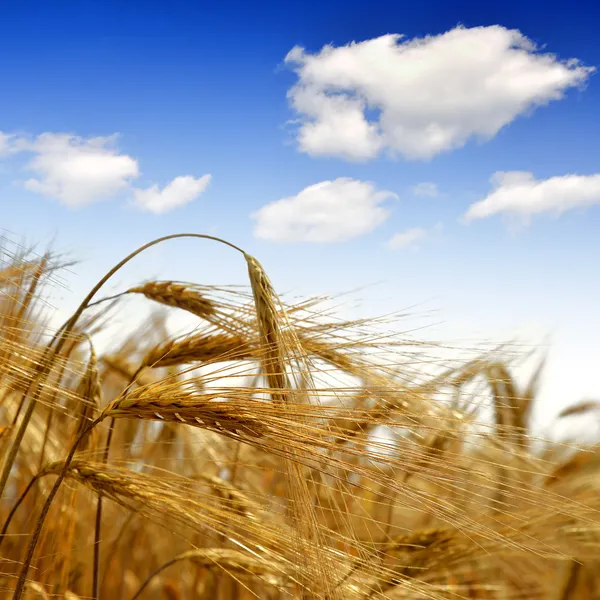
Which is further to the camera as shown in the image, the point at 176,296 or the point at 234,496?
the point at 176,296

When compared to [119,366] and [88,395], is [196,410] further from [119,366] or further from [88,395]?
[119,366]

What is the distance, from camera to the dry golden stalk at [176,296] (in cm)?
160

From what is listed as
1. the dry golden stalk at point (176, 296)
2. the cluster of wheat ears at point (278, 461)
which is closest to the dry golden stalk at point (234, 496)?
the cluster of wheat ears at point (278, 461)

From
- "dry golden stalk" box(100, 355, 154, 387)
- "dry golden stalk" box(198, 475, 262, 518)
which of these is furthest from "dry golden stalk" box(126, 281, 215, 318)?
"dry golden stalk" box(100, 355, 154, 387)

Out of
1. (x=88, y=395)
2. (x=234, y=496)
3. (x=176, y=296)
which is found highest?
(x=176, y=296)

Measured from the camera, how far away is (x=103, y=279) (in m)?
1.52

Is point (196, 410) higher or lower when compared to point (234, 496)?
higher

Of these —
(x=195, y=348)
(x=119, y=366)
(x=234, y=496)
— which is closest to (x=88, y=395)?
(x=195, y=348)

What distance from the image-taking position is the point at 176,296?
1.62 m

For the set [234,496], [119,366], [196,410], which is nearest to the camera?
[196,410]

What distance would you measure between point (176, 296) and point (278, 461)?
0.46 meters

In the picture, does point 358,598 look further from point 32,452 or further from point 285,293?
point 32,452

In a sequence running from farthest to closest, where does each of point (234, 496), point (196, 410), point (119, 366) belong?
point (119, 366)
point (234, 496)
point (196, 410)

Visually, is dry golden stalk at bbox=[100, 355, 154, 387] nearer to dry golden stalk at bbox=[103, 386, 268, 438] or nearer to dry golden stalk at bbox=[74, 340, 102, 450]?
dry golden stalk at bbox=[74, 340, 102, 450]
